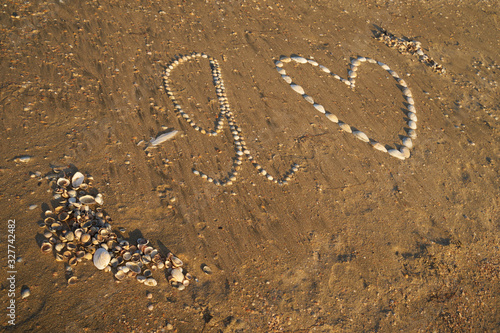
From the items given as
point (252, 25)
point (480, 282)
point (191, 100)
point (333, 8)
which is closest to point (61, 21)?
point (191, 100)

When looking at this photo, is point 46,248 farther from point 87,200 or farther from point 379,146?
point 379,146

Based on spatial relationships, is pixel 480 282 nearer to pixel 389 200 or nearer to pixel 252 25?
pixel 389 200

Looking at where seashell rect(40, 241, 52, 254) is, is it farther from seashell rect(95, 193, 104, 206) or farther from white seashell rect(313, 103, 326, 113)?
white seashell rect(313, 103, 326, 113)

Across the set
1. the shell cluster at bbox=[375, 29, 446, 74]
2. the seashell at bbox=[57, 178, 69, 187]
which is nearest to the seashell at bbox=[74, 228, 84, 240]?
the seashell at bbox=[57, 178, 69, 187]

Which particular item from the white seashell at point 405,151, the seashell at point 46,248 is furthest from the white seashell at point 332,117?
the seashell at point 46,248

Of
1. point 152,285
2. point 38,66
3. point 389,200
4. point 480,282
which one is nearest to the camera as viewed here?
point 152,285

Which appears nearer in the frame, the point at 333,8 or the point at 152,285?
the point at 152,285
